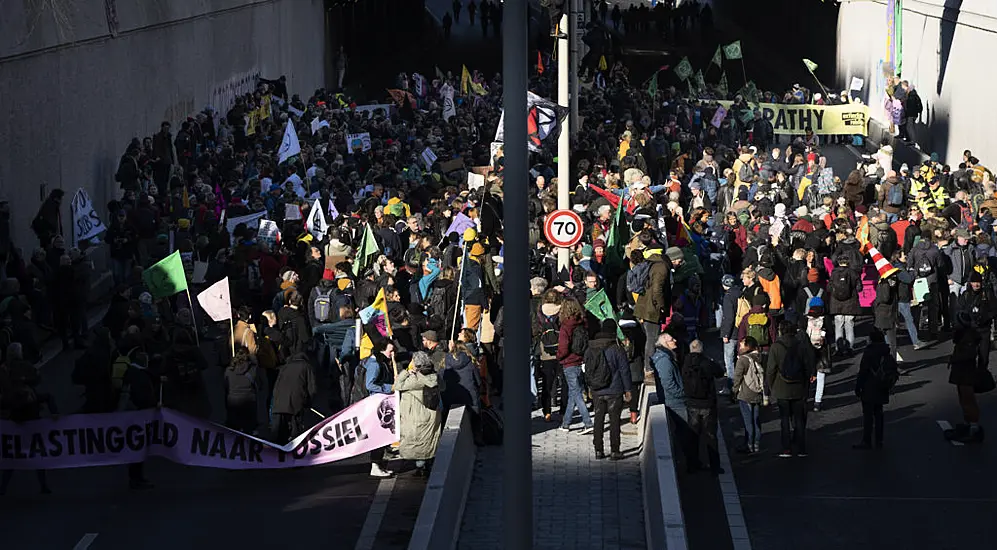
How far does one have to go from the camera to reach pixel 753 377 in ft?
60.4

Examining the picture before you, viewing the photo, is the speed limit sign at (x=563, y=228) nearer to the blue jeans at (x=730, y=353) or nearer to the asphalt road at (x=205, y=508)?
the blue jeans at (x=730, y=353)

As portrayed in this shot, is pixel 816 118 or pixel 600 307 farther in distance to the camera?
pixel 816 118

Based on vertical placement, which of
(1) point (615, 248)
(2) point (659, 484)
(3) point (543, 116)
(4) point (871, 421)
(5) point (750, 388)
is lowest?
(4) point (871, 421)

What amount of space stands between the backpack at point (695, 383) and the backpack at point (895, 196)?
12534mm

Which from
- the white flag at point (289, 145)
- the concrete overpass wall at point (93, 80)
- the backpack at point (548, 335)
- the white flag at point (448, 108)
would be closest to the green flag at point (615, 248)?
the backpack at point (548, 335)

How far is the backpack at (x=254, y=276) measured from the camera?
23.9 meters

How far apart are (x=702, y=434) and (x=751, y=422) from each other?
1035mm

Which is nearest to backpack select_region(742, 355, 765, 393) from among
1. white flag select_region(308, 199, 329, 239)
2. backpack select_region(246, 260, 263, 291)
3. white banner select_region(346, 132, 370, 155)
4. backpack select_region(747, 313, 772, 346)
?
backpack select_region(747, 313, 772, 346)

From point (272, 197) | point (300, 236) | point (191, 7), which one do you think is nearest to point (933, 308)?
point (300, 236)

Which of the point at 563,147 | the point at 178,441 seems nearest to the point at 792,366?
the point at 178,441

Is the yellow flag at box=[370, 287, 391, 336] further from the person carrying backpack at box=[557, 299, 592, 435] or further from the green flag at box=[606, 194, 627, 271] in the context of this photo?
the green flag at box=[606, 194, 627, 271]

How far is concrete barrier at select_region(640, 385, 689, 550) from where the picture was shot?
13.8 metres

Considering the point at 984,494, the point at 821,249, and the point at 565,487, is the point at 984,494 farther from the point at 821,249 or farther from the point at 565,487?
the point at 821,249

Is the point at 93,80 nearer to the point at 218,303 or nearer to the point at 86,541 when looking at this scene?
the point at 218,303
